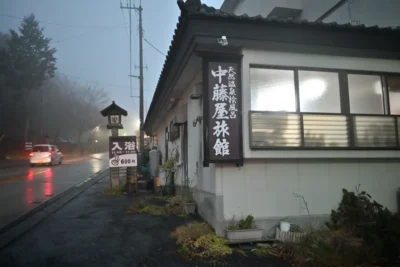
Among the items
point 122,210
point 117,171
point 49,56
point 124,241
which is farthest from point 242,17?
point 49,56

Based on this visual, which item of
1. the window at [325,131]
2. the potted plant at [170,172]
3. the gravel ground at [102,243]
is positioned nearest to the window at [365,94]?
the window at [325,131]

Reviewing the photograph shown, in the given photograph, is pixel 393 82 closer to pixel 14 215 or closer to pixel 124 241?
pixel 124 241

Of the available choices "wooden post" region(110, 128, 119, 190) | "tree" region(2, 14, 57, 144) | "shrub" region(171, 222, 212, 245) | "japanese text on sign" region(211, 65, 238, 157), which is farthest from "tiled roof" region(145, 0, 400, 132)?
"tree" region(2, 14, 57, 144)

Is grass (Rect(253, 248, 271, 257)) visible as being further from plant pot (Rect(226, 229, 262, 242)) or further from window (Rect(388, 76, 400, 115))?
window (Rect(388, 76, 400, 115))

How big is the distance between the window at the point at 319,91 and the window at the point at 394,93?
1.42 m

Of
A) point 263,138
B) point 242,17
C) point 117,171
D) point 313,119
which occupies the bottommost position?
point 117,171

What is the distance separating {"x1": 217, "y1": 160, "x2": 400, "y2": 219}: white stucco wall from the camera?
568 centimetres

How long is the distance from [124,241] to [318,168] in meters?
4.36

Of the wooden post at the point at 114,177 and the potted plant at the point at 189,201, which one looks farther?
the wooden post at the point at 114,177

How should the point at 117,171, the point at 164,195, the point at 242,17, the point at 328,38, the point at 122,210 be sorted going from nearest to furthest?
the point at 242,17
the point at 328,38
the point at 122,210
the point at 164,195
the point at 117,171

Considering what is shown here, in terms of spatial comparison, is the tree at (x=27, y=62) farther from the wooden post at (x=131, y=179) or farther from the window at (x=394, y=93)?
the window at (x=394, y=93)

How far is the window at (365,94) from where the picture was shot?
6.32 metres

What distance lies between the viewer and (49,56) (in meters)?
42.7

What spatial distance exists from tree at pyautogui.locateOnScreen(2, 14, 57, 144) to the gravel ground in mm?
34959
